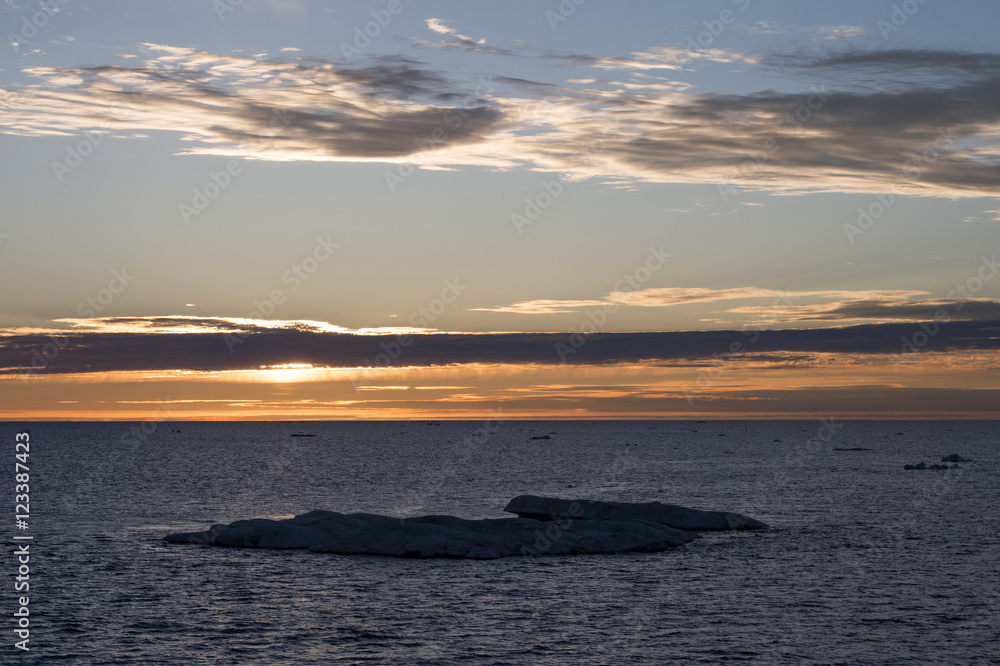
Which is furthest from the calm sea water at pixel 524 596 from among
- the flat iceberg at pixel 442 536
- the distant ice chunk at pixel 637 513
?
the distant ice chunk at pixel 637 513

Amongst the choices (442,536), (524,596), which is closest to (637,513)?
(442,536)

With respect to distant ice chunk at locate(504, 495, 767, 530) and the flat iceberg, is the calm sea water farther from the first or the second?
distant ice chunk at locate(504, 495, 767, 530)

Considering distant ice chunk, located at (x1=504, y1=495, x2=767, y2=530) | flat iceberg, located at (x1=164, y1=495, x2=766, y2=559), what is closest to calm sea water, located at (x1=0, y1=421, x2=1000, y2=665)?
flat iceberg, located at (x1=164, y1=495, x2=766, y2=559)

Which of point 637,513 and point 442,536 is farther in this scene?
point 637,513

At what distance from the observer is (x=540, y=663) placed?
1473 inches

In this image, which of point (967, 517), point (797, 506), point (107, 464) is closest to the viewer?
point (967, 517)

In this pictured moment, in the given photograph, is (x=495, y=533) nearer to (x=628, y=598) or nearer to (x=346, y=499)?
(x=628, y=598)

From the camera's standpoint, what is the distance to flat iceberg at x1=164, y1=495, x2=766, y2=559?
204 ft

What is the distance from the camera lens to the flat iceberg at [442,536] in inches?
2445

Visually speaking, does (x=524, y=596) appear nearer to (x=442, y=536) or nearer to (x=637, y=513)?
(x=442, y=536)

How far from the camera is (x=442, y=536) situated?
6253cm

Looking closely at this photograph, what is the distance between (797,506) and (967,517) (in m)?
16.5

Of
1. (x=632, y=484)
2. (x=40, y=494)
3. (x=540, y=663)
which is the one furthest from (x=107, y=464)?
(x=540, y=663)

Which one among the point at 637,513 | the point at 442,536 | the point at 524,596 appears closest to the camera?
the point at 524,596
